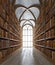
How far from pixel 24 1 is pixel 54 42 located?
8.75 m

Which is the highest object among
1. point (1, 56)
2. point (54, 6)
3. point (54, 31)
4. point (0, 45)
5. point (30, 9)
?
point (30, 9)

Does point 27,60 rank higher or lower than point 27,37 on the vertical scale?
lower

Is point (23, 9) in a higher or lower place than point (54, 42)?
higher

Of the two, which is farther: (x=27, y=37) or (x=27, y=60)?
(x=27, y=37)

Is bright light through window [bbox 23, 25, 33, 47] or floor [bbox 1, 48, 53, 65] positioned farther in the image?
bright light through window [bbox 23, 25, 33, 47]

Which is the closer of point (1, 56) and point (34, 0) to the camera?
point (1, 56)

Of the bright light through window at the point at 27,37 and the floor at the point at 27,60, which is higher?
the bright light through window at the point at 27,37

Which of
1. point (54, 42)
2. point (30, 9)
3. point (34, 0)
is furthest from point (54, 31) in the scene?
point (30, 9)

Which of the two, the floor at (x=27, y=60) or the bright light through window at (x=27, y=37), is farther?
the bright light through window at (x=27, y=37)

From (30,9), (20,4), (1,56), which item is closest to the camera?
(1,56)

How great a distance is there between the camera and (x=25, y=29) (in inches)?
1146

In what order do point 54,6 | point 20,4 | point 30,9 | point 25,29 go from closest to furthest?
point 54,6
point 20,4
point 30,9
point 25,29

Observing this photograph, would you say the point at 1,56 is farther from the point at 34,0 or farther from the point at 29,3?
the point at 29,3

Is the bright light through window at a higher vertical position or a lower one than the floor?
higher
